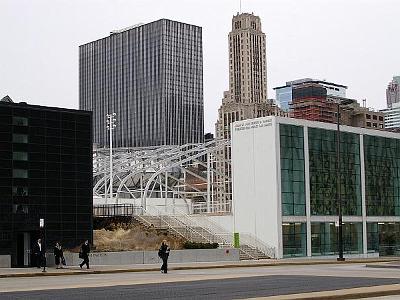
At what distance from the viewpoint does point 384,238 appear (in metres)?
75.8

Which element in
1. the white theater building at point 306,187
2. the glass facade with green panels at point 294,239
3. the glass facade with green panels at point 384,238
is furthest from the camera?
the glass facade with green panels at point 384,238

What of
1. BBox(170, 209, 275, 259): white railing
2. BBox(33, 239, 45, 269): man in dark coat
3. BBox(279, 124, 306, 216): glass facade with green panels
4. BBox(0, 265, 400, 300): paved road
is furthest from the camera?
BBox(279, 124, 306, 216): glass facade with green panels

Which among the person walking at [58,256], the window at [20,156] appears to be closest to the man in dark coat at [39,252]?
the person walking at [58,256]

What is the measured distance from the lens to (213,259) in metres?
56.1

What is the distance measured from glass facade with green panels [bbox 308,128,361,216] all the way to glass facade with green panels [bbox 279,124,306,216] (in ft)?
4.48

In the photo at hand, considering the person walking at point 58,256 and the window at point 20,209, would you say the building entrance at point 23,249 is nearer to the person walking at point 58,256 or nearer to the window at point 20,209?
the window at point 20,209

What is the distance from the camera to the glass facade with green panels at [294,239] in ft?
211

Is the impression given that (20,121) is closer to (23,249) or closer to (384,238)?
(23,249)

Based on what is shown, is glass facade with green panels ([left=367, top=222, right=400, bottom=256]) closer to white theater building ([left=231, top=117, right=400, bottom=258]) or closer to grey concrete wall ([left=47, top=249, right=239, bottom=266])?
white theater building ([left=231, top=117, right=400, bottom=258])

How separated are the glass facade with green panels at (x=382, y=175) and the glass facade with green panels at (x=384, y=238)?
1.18 metres

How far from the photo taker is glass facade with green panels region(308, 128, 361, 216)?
224ft

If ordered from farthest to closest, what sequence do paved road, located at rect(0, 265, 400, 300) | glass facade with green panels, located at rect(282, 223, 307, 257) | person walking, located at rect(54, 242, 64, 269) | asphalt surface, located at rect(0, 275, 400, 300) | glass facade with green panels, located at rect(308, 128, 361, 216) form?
glass facade with green panels, located at rect(308, 128, 361, 216)
glass facade with green panels, located at rect(282, 223, 307, 257)
person walking, located at rect(54, 242, 64, 269)
paved road, located at rect(0, 265, 400, 300)
asphalt surface, located at rect(0, 275, 400, 300)

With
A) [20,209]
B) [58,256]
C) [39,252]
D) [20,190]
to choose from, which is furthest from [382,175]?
[39,252]

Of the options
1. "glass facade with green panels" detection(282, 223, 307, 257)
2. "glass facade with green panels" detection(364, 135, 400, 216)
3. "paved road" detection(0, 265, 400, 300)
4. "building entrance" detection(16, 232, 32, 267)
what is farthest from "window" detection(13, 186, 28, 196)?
"glass facade with green panels" detection(364, 135, 400, 216)
